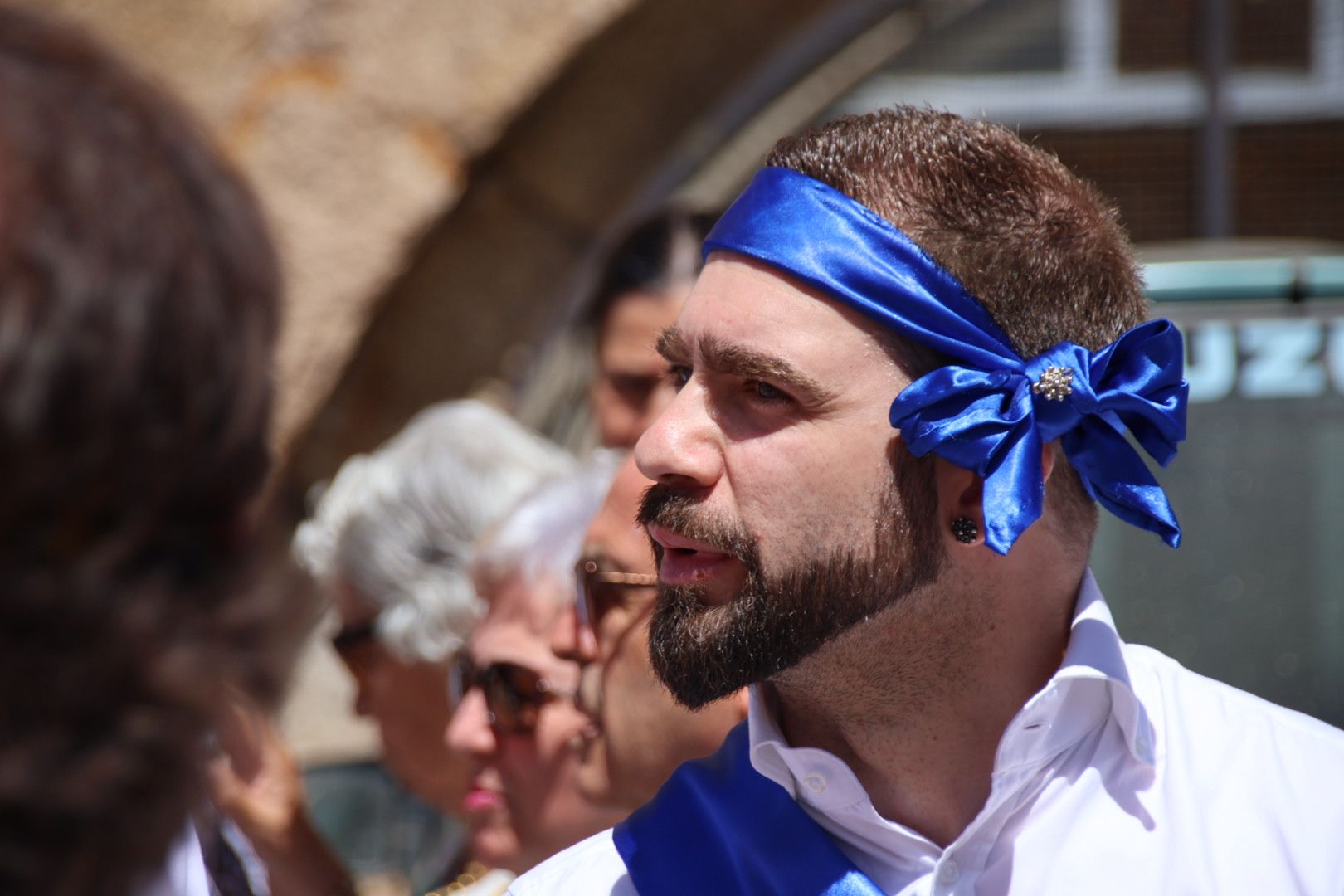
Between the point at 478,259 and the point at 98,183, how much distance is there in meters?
4.00

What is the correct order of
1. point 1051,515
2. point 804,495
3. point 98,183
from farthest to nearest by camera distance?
1. point 1051,515
2. point 804,495
3. point 98,183

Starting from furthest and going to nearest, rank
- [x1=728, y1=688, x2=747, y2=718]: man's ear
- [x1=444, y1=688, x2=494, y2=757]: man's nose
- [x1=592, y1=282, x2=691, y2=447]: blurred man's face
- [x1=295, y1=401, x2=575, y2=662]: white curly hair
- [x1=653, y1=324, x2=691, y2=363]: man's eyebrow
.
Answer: [x1=592, y1=282, x2=691, y2=447]: blurred man's face
[x1=295, y1=401, x2=575, y2=662]: white curly hair
[x1=444, y1=688, x2=494, y2=757]: man's nose
[x1=728, y1=688, x2=747, y2=718]: man's ear
[x1=653, y1=324, x2=691, y2=363]: man's eyebrow

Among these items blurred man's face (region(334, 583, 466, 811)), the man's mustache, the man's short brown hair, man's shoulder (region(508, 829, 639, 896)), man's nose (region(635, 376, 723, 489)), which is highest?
the man's short brown hair

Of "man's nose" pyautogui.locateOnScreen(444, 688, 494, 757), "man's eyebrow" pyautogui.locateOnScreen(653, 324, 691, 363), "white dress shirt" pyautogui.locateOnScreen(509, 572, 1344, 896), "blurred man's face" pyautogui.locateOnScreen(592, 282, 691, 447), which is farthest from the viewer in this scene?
"blurred man's face" pyautogui.locateOnScreen(592, 282, 691, 447)

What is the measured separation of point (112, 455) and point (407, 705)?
240 cm

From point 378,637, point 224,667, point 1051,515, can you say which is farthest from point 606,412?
point 224,667

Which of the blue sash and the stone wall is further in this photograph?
the stone wall

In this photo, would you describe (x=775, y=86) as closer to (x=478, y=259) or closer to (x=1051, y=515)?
(x=478, y=259)

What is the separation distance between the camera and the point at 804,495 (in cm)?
157

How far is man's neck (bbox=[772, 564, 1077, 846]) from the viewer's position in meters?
1.59

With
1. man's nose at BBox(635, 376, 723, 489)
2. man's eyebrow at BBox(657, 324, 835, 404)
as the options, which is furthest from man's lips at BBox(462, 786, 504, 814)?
man's eyebrow at BBox(657, 324, 835, 404)

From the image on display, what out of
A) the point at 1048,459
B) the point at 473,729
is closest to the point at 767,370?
the point at 1048,459

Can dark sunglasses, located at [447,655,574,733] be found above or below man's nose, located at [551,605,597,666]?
below

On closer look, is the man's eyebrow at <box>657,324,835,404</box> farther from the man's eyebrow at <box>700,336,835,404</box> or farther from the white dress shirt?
the white dress shirt
